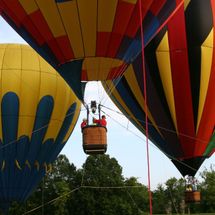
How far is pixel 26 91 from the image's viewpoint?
13.6 meters

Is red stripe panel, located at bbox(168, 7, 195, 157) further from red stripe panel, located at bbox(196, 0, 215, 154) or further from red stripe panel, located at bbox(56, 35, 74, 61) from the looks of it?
red stripe panel, located at bbox(56, 35, 74, 61)

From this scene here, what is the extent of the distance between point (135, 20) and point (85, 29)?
0.88 meters

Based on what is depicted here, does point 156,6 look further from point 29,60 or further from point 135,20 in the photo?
point 29,60

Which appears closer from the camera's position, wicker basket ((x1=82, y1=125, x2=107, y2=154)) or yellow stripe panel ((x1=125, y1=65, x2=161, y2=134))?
wicker basket ((x1=82, y1=125, x2=107, y2=154))

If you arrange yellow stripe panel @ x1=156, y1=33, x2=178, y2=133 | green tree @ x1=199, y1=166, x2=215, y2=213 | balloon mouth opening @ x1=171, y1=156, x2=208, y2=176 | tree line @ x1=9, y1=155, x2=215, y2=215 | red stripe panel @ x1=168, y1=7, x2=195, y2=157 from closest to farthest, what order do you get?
red stripe panel @ x1=168, y1=7, x2=195, y2=157
yellow stripe panel @ x1=156, y1=33, x2=178, y2=133
balloon mouth opening @ x1=171, y1=156, x2=208, y2=176
tree line @ x1=9, y1=155, x2=215, y2=215
green tree @ x1=199, y1=166, x2=215, y2=213

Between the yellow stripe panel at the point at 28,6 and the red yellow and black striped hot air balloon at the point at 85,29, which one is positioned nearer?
the red yellow and black striped hot air balloon at the point at 85,29

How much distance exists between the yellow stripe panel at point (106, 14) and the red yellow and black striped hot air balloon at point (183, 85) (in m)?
3.06

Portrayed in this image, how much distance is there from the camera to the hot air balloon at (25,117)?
13594 millimetres

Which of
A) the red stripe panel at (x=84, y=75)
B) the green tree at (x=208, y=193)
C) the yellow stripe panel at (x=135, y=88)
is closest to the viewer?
the red stripe panel at (x=84, y=75)

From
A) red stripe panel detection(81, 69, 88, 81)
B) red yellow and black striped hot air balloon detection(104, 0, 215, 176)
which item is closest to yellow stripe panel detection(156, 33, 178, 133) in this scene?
red yellow and black striped hot air balloon detection(104, 0, 215, 176)

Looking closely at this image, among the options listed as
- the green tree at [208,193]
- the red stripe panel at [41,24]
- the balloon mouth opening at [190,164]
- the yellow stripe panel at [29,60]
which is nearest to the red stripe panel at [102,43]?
the red stripe panel at [41,24]

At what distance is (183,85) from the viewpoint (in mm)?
11594

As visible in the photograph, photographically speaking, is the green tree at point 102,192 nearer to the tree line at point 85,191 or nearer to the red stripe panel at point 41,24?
the tree line at point 85,191

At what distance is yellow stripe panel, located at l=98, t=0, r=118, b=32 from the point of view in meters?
7.77
